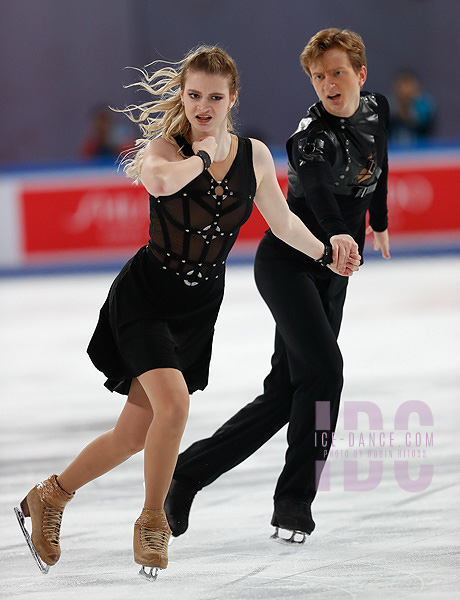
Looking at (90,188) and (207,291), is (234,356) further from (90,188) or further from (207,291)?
(90,188)

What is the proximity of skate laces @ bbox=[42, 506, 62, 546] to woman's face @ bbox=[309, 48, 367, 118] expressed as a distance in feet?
4.81

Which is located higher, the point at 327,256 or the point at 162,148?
the point at 162,148

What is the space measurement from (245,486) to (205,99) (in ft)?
4.92

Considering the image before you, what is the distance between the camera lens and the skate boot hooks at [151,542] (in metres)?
2.44

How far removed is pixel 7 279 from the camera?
8.43 meters

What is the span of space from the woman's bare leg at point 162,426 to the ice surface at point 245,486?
0.28 m

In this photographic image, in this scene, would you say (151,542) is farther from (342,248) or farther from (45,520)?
(342,248)

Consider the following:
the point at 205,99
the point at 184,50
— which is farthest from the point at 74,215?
the point at 205,99

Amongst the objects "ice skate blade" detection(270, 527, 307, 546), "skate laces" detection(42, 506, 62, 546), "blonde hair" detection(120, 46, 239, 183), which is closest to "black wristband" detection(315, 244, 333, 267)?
"blonde hair" detection(120, 46, 239, 183)

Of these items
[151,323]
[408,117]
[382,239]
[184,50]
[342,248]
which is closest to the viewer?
[151,323]

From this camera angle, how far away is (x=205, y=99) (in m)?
2.52

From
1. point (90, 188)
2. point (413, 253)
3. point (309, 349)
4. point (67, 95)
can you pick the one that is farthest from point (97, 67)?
point (309, 349)

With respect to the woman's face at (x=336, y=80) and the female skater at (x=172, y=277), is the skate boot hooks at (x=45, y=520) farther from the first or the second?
the woman's face at (x=336, y=80)

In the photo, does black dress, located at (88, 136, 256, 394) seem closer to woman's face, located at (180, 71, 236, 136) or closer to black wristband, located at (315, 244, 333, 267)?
woman's face, located at (180, 71, 236, 136)
